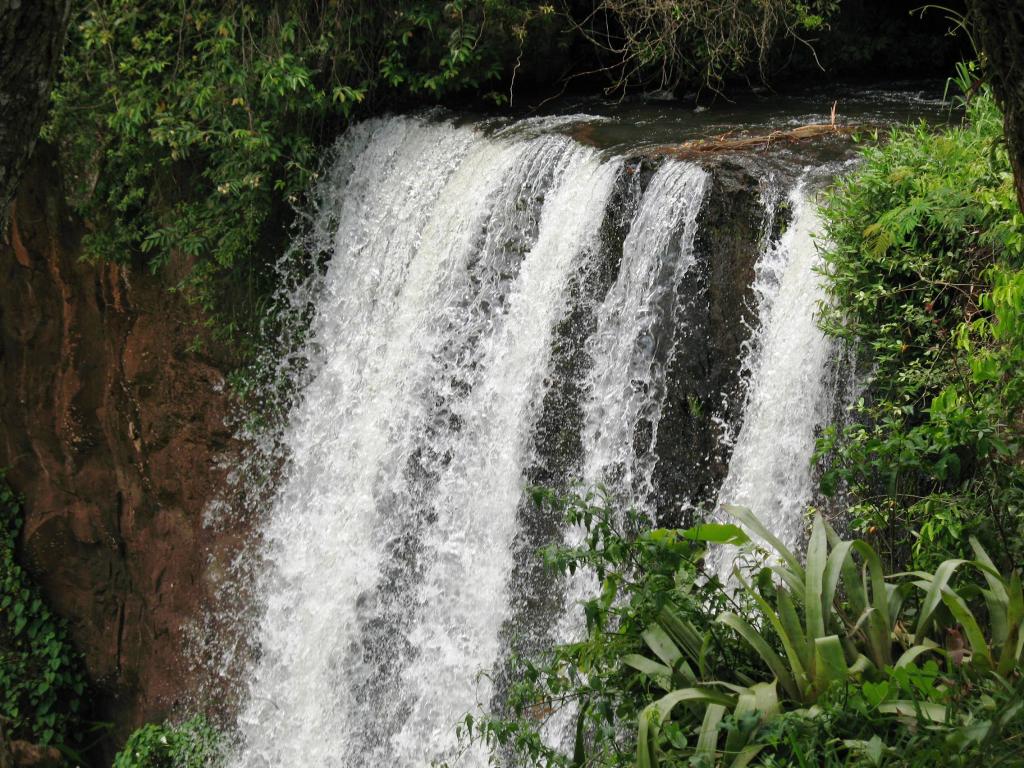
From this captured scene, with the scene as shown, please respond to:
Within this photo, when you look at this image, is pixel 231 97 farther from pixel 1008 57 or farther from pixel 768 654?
pixel 1008 57

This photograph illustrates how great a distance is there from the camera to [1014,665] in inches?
119

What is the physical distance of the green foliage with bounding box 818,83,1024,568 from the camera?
12.0 feet

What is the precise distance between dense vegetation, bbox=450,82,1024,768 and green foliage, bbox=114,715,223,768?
3702 millimetres

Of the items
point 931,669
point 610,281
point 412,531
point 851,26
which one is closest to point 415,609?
point 412,531

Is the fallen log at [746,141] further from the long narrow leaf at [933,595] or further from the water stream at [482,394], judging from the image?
the long narrow leaf at [933,595]

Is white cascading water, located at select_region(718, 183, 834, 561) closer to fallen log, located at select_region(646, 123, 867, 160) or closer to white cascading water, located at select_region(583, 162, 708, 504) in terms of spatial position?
white cascading water, located at select_region(583, 162, 708, 504)

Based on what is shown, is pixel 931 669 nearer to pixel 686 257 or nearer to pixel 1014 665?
pixel 1014 665

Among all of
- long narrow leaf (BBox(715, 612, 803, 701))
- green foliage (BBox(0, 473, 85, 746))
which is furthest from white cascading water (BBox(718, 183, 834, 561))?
green foliage (BBox(0, 473, 85, 746))

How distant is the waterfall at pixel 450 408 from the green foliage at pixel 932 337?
325mm

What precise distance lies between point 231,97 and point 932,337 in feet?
16.6

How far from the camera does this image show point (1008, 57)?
2.13m

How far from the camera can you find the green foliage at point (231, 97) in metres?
7.33

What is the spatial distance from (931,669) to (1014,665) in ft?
1.04

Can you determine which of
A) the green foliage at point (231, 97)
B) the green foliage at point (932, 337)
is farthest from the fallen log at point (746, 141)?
the green foliage at point (231, 97)
